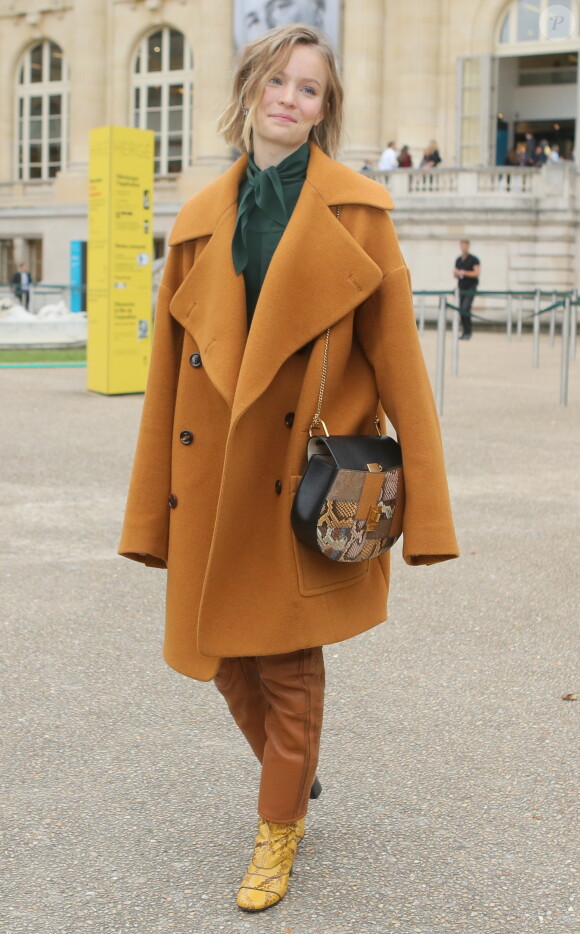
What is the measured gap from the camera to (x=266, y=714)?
3041 millimetres

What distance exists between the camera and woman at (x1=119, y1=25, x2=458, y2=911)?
2.87 meters

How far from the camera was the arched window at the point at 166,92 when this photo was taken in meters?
40.0

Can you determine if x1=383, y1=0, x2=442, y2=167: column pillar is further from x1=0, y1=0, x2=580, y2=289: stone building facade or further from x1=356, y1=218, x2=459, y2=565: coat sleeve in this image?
x1=356, y1=218, x2=459, y2=565: coat sleeve

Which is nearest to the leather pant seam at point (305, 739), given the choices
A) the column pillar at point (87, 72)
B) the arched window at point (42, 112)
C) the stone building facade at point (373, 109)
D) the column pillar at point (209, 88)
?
the stone building facade at point (373, 109)

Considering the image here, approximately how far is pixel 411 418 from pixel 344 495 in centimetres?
26

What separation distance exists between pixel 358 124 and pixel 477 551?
3097cm

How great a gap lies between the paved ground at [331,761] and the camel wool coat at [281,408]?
0.52 metres

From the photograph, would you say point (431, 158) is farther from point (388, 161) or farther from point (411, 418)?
point (411, 418)

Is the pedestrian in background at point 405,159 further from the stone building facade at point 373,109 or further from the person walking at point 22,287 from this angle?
the person walking at point 22,287

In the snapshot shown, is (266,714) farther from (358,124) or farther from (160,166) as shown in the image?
(160,166)

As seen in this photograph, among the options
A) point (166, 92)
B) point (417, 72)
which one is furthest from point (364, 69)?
point (166, 92)

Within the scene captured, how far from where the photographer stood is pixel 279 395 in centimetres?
290

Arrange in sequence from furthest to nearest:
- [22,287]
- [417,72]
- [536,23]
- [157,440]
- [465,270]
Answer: [417,72], [536,23], [22,287], [465,270], [157,440]

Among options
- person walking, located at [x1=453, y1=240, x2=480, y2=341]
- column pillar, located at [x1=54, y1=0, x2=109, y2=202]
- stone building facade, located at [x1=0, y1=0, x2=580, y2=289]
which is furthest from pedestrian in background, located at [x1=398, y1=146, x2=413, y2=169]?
column pillar, located at [x1=54, y1=0, x2=109, y2=202]
